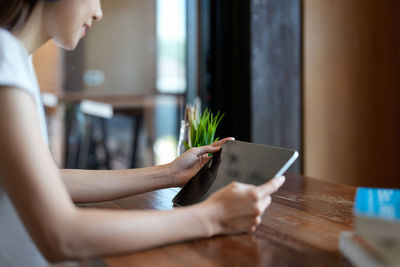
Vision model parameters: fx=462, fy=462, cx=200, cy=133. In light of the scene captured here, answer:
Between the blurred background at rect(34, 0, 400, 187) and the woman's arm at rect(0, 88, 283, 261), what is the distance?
205cm

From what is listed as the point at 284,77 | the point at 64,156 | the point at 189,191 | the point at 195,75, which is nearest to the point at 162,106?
the point at 195,75

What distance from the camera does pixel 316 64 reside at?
2.77m

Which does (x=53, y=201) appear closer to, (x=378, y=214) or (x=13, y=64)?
(x=13, y=64)

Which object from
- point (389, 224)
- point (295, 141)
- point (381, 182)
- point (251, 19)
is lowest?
point (381, 182)

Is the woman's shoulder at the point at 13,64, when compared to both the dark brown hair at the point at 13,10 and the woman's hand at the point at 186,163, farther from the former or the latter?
the woman's hand at the point at 186,163

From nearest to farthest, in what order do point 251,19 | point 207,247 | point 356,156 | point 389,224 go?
point 389,224 → point 207,247 → point 251,19 → point 356,156

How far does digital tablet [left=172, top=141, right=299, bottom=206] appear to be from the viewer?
Answer: 2.86 feet

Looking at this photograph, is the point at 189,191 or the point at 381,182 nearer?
the point at 189,191

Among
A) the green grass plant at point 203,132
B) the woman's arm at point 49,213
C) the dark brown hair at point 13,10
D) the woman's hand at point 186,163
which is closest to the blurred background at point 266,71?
the green grass plant at point 203,132

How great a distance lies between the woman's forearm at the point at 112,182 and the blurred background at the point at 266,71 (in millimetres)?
1647

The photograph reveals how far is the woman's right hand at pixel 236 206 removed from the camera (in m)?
0.78

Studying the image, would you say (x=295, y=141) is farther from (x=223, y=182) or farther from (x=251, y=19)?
(x=223, y=182)

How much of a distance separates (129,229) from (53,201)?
0.40 feet

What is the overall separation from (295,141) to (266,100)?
31 centimetres
